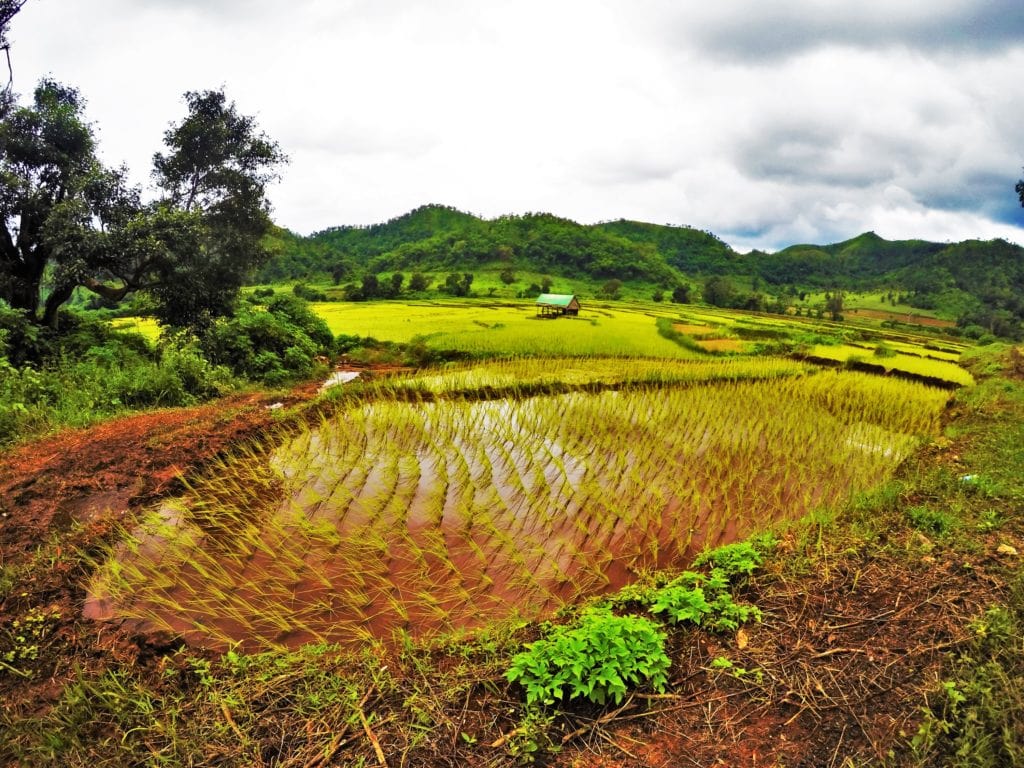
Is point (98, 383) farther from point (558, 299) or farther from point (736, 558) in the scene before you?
point (558, 299)

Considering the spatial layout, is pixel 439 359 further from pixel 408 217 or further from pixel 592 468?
pixel 408 217

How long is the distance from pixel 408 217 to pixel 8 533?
92849 mm

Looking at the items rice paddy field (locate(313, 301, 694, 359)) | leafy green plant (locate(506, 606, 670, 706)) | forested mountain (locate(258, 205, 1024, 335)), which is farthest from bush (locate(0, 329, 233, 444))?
forested mountain (locate(258, 205, 1024, 335))

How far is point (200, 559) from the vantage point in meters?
3.77

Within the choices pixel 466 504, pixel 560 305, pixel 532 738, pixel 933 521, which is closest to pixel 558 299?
pixel 560 305

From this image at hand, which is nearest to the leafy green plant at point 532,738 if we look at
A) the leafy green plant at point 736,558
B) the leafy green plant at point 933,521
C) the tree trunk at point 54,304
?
the leafy green plant at point 736,558

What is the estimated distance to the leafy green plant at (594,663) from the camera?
2.40 meters

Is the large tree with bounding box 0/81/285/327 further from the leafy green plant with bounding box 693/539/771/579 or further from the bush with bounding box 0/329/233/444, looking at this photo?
the leafy green plant with bounding box 693/539/771/579

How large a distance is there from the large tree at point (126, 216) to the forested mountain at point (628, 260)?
36.6 m

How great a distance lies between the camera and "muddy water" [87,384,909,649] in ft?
10.7

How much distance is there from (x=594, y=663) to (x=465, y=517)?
84.3 inches

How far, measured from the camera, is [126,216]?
31.1 ft

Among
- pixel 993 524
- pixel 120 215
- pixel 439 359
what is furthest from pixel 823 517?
pixel 120 215

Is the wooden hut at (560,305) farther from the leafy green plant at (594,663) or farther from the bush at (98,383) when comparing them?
the leafy green plant at (594,663)
